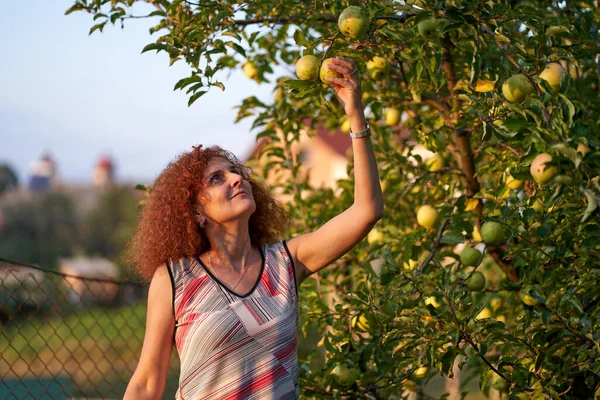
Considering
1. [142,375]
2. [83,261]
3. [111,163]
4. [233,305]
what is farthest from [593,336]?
[111,163]

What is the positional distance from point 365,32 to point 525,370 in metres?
0.99

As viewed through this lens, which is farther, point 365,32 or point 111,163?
point 111,163

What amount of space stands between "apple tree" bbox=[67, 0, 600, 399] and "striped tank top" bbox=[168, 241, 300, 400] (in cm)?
39

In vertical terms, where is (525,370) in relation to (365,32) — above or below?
below

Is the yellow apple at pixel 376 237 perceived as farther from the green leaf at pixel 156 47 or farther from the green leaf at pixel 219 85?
the green leaf at pixel 156 47

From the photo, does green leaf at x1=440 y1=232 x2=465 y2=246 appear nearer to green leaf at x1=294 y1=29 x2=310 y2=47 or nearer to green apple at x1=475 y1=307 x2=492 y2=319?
green apple at x1=475 y1=307 x2=492 y2=319

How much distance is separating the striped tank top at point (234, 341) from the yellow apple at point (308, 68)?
0.53 metres

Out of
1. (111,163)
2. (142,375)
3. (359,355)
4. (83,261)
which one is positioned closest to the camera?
(142,375)

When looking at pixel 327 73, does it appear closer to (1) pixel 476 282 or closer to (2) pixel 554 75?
(2) pixel 554 75

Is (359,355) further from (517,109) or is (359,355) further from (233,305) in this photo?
(517,109)

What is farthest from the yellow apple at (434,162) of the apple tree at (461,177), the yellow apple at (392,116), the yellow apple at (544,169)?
the yellow apple at (544,169)

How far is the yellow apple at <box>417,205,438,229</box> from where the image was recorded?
108 inches

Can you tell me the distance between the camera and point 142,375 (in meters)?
1.95

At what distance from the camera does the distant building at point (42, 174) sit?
84.0ft
